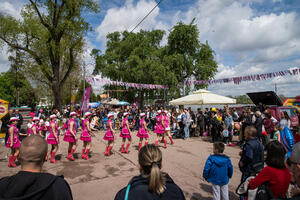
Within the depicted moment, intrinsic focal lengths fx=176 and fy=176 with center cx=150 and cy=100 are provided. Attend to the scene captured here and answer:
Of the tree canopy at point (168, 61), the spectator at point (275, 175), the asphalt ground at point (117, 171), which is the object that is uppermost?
the tree canopy at point (168, 61)

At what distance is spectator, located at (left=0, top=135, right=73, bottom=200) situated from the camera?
4.44 feet

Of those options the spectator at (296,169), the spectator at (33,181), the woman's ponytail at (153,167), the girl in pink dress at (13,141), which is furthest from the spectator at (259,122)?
the girl in pink dress at (13,141)

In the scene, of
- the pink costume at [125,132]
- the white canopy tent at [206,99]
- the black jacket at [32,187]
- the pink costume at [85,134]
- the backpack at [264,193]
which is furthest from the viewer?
the white canopy tent at [206,99]

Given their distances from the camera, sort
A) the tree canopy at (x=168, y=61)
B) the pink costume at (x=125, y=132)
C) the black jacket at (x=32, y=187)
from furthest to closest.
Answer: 1. the tree canopy at (x=168, y=61)
2. the pink costume at (x=125, y=132)
3. the black jacket at (x=32, y=187)

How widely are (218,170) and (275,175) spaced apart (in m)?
1.12

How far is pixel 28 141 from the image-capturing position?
1.64 meters

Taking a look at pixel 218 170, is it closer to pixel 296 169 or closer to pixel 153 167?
pixel 296 169

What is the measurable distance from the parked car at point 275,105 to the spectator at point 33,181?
421 inches

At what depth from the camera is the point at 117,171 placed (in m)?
5.75

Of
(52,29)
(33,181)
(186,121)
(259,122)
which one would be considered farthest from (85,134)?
(52,29)

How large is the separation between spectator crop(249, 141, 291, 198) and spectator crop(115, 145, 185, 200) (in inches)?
55.1

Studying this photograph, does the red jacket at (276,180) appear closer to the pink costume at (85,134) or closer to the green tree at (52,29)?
the pink costume at (85,134)

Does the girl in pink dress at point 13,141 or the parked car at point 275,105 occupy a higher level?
the parked car at point 275,105

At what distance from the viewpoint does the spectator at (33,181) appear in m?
1.35
